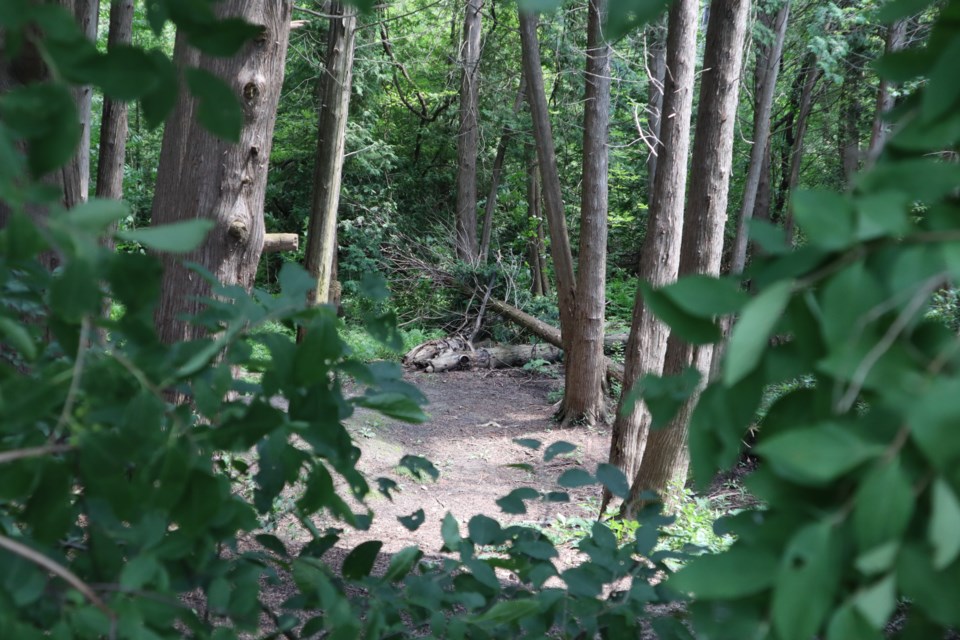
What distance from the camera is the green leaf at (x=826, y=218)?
0.52 metres

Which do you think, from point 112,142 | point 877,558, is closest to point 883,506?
point 877,558

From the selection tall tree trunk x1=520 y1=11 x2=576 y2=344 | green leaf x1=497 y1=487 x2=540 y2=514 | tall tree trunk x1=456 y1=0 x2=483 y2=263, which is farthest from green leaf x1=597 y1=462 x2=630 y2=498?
tall tree trunk x1=456 y1=0 x2=483 y2=263

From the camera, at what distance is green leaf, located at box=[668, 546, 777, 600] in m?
0.54

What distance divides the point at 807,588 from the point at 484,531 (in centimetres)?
95

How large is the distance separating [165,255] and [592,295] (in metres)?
5.51

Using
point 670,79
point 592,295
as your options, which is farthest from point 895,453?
point 592,295

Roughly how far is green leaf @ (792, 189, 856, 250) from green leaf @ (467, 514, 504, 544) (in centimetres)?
97

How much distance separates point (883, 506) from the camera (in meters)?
0.47

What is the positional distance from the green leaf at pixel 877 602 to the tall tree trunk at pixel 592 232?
25.4ft

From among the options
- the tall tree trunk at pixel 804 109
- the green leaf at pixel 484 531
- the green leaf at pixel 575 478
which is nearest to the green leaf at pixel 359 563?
the green leaf at pixel 484 531

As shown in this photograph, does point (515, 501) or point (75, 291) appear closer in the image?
point (75, 291)

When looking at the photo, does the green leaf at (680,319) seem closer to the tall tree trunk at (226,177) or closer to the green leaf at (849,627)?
the green leaf at (849,627)

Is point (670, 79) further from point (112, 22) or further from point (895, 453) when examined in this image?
point (895, 453)

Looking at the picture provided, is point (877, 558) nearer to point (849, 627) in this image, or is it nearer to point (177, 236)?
point (849, 627)
